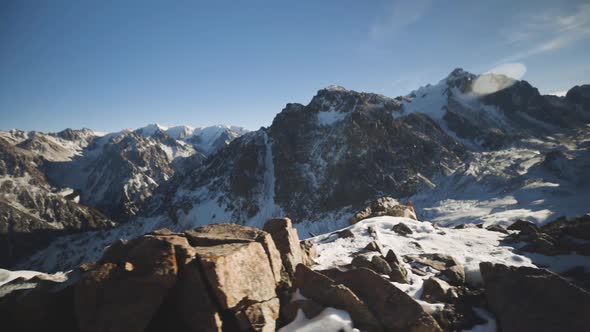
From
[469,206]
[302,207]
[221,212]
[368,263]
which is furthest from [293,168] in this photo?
[368,263]

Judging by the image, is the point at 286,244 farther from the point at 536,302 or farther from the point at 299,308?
the point at 536,302

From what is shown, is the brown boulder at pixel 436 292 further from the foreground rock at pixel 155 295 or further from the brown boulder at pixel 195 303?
the brown boulder at pixel 195 303

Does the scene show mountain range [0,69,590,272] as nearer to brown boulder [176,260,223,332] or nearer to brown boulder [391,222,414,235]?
brown boulder [391,222,414,235]

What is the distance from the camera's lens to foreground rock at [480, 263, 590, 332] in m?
7.32

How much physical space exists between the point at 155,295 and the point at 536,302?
10.8 meters

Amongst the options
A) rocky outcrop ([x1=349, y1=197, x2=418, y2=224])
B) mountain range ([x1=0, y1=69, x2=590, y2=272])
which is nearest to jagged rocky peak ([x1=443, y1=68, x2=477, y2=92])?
mountain range ([x1=0, y1=69, x2=590, y2=272])

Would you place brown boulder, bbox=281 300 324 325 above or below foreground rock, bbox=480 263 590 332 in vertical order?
above

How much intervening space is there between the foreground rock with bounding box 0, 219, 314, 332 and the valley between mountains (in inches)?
1.5

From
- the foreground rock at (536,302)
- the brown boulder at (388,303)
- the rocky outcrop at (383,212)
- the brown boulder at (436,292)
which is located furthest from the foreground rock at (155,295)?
the rocky outcrop at (383,212)

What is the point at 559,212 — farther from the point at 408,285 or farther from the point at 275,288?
the point at 275,288

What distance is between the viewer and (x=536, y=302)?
800cm

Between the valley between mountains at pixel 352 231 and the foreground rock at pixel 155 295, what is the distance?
39 mm

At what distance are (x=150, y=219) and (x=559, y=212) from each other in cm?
16012

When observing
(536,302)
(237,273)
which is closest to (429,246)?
(536,302)
